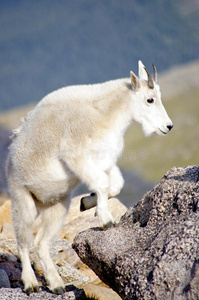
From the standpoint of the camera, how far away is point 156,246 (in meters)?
4.66

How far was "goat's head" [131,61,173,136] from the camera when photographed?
6.55m

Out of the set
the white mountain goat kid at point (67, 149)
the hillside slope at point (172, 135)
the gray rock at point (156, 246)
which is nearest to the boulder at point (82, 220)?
the white mountain goat kid at point (67, 149)

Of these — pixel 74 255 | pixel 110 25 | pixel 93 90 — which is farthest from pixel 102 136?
pixel 110 25

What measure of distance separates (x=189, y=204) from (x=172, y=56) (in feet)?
405

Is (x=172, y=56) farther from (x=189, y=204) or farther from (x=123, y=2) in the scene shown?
(x=189, y=204)

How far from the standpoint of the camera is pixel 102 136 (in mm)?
6141

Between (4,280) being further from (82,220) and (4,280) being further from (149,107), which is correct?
(149,107)

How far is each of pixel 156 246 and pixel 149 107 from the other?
102 inches

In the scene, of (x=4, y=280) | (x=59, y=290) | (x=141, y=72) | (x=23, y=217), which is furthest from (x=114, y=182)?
(x=4, y=280)

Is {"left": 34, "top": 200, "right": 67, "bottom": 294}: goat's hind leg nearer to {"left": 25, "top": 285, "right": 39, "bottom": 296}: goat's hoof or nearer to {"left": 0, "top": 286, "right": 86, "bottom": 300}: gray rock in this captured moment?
{"left": 25, "top": 285, "right": 39, "bottom": 296}: goat's hoof

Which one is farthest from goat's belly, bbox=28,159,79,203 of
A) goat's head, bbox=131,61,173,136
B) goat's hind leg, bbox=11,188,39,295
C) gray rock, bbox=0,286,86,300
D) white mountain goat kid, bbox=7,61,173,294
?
gray rock, bbox=0,286,86,300

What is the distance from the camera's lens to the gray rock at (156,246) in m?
4.24

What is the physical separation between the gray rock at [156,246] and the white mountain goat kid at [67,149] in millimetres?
A: 553

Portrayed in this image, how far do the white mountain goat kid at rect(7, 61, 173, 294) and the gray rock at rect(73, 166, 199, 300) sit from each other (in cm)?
55
